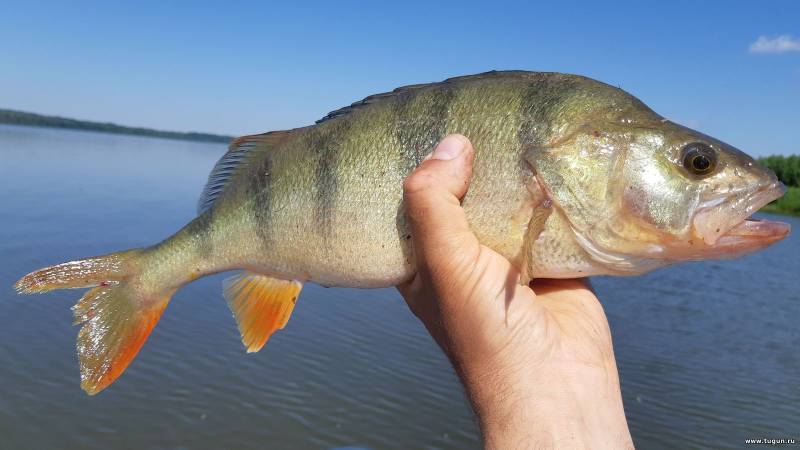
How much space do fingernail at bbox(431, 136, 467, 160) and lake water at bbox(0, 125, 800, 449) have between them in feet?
10.8

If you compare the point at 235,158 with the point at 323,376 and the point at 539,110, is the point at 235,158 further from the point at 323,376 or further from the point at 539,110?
the point at 323,376

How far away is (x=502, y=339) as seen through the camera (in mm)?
2668

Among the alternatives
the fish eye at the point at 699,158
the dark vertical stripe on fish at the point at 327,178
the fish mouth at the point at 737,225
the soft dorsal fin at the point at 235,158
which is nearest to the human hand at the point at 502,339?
the dark vertical stripe on fish at the point at 327,178

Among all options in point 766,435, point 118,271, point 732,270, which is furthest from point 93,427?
point 732,270

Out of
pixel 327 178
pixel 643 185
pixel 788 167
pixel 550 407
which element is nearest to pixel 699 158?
pixel 643 185

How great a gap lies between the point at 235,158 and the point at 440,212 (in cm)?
168

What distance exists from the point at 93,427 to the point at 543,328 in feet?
22.2

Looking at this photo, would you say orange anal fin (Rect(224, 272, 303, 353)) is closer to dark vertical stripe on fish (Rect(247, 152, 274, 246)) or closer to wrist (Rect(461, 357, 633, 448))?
dark vertical stripe on fish (Rect(247, 152, 274, 246))

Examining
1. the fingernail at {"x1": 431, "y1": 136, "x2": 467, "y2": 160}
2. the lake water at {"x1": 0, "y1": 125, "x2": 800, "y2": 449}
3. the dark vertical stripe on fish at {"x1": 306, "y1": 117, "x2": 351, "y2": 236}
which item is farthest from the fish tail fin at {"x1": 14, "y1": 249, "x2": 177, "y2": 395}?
the lake water at {"x1": 0, "y1": 125, "x2": 800, "y2": 449}

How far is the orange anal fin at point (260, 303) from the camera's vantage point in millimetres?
3693

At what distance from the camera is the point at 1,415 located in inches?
286

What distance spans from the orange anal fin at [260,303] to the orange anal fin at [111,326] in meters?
0.49

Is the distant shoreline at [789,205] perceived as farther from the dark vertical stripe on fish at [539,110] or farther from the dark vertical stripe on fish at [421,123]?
the dark vertical stripe on fish at [421,123]

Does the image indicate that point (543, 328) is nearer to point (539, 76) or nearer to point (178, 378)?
point (539, 76)
